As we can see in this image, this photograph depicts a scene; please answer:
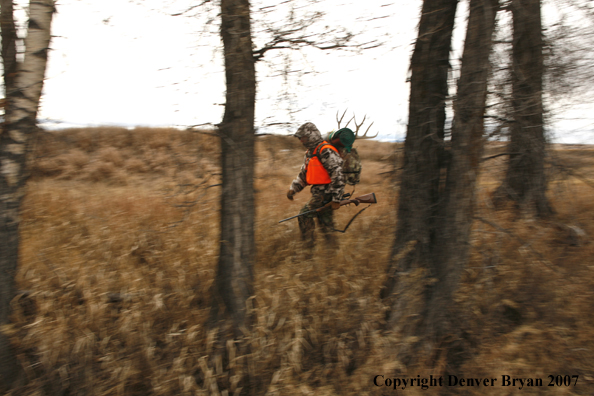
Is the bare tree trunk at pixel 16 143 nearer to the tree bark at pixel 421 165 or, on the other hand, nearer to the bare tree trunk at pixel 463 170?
the tree bark at pixel 421 165

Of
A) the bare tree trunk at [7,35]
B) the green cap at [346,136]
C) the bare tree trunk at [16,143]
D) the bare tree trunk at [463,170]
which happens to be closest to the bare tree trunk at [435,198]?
the bare tree trunk at [463,170]

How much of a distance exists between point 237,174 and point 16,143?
2.05 metres

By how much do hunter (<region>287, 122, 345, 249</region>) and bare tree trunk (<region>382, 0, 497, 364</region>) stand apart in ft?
4.40

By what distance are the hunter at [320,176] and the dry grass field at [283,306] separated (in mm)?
411

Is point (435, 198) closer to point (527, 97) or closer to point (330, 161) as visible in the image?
point (527, 97)

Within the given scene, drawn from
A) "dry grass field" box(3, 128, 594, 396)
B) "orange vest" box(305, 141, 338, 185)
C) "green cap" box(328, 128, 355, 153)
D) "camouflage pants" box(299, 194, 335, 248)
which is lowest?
"dry grass field" box(3, 128, 594, 396)

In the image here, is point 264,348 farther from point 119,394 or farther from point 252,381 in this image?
point 119,394

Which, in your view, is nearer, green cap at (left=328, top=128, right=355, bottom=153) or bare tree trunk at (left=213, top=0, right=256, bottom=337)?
bare tree trunk at (left=213, top=0, right=256, bottom=337)

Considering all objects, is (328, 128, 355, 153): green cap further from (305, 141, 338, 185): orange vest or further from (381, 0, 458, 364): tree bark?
(381, 0, 458, 364): tree bark

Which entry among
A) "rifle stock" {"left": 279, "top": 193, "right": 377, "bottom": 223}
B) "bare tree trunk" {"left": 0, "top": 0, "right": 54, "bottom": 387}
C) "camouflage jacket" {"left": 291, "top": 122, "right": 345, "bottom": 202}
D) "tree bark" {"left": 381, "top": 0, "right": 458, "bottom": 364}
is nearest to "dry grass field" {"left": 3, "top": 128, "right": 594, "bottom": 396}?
"tree bark" {"left": 381, "top": 0, "right": 458, "bottom": 364}

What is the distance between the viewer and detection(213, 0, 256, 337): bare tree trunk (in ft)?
11.8

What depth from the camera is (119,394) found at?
11.1ft

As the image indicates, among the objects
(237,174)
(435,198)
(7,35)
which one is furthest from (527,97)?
(7,35)

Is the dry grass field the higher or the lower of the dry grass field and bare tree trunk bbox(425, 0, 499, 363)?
the lower
